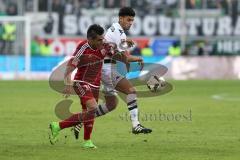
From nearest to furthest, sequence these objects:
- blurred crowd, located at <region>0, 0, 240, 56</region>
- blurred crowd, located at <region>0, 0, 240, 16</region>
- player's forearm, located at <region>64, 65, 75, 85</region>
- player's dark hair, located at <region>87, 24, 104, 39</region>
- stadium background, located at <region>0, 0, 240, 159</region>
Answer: player's forearm, located at <region>64, 65, 75, 85</region>
player's dark hair, located at <region>87, 24, 104, 39</region>
stadium background, located at <region>0, 0, 240, 159</region>
blurred crowd, located at <region>0, 0, 240, 56</region>
blurred crowd, located at <region>0, 0, 240, 16</region>

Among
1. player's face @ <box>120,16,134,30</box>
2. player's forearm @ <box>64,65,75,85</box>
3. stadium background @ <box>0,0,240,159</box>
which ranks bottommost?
stadium background @ <box>0,0,240,159</box>

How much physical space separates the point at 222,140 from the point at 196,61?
2464cm

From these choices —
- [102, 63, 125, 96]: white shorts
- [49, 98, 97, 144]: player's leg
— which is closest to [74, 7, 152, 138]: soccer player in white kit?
[102, 63, 125, 96]: white shorts

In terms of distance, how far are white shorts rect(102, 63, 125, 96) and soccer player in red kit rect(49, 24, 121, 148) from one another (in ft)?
2.67

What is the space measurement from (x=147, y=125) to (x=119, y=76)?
3901 mm

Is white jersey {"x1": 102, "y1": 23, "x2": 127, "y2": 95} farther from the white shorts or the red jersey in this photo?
the red jersey

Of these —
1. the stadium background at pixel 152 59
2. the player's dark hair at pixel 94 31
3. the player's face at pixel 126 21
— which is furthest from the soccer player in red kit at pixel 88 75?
the stadium background at pixel 152 59

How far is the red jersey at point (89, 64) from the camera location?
512 inches

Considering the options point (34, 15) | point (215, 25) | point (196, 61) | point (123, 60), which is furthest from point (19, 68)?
point (123, 60)

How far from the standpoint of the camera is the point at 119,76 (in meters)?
14.4

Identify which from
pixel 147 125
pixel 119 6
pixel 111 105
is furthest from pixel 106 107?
pixel 119 6

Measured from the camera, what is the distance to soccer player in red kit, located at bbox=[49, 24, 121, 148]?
509 inches

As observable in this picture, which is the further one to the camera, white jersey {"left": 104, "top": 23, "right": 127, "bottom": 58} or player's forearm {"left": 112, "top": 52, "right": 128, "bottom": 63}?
player's forearm {"left": 112, "top": 52, "right": 128, "bottom": 63}

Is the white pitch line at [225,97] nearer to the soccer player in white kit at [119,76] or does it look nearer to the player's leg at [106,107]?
the soccer player in white kit at [119,76]
